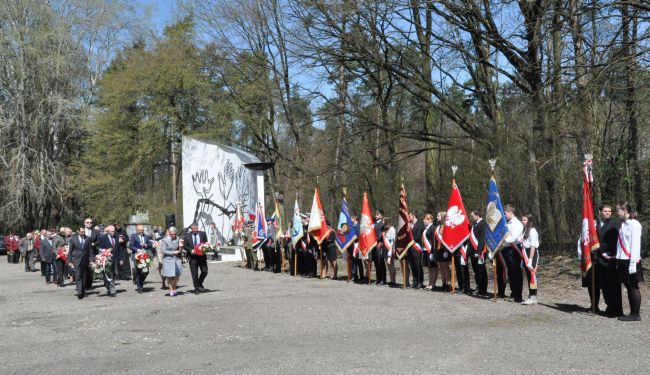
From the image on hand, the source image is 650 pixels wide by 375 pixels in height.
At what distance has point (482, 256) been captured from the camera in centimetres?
1430

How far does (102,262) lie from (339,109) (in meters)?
9.74

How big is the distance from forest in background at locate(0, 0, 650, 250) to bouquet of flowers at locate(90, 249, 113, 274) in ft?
28.1

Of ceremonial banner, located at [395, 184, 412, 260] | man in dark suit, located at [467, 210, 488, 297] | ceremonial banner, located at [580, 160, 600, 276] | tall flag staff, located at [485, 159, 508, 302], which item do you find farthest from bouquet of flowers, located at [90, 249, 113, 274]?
ceremonial banner, located at [580, 160, 600, 276]

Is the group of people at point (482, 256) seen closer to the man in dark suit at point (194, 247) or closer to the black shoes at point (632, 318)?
the black shoes at point (632, 318)

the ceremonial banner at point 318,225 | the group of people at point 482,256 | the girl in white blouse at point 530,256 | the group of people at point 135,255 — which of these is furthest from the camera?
the ceremonial banner at point 318,225

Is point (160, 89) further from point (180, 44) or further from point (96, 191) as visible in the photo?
point (96, 191)

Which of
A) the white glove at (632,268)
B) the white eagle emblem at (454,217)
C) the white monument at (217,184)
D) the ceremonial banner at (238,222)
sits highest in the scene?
the white monument at (217,184)

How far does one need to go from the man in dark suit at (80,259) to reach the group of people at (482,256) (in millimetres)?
6303

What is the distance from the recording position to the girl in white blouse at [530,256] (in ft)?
43.5

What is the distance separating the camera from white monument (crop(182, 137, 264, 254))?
102 feet

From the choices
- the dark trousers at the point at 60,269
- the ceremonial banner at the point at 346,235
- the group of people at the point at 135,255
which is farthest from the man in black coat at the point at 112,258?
the ceremonial banner at the point at 346,235

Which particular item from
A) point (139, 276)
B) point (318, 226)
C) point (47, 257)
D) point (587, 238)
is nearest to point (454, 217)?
point (587, 238)

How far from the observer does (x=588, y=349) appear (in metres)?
8.97

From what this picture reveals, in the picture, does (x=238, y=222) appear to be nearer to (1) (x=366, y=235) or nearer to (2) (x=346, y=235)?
(2) (x=346, y=235)
